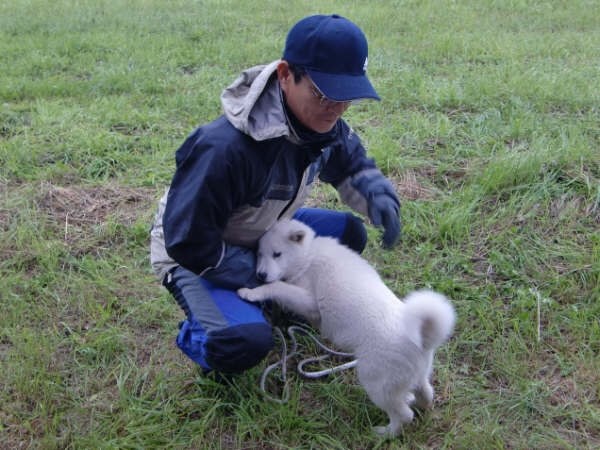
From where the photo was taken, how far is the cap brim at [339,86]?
6.35ft

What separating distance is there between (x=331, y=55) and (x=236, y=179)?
502 mm

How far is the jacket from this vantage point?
203cm

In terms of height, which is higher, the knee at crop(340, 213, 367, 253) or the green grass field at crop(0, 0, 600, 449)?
the knee at crop(340, 213, 367, 253)

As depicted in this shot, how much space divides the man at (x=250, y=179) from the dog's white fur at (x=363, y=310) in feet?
0.34

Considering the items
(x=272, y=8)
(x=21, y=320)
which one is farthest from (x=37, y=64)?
(x=21, y=320)

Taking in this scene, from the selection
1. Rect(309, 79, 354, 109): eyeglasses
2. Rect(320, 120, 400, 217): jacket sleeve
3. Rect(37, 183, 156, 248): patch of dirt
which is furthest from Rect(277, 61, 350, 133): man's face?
Rect(37, 183, 156, 248): patch of dirt

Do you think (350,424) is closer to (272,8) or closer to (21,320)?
(21,320)

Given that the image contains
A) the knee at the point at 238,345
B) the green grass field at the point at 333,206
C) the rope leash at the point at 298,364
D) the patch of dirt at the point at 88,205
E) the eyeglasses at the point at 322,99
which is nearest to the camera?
the eyeglasses at the point at 322,99

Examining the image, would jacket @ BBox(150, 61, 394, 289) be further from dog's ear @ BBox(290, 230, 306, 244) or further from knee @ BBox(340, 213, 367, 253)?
knee @ BBox(340, 213, 367, 253)

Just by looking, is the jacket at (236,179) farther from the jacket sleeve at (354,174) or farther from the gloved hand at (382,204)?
the gloved hand at (382,204)

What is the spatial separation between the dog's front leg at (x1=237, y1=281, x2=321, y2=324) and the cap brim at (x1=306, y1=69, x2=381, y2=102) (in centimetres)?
76

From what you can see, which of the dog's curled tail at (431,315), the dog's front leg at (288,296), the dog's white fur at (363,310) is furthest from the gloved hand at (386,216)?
the dog's curled tail at (431,315)

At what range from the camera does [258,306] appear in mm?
2328

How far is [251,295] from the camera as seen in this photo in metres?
2.29
